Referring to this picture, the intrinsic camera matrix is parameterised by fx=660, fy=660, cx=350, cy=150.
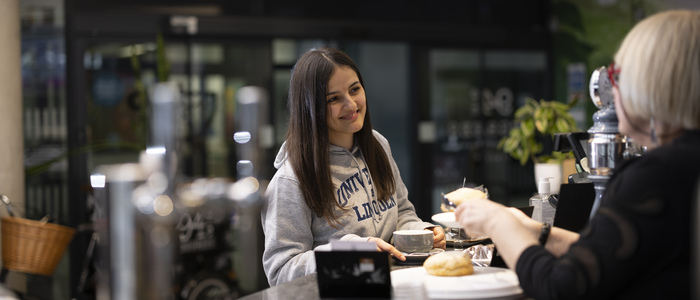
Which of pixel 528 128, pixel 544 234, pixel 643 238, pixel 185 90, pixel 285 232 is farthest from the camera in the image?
pixel 185 90

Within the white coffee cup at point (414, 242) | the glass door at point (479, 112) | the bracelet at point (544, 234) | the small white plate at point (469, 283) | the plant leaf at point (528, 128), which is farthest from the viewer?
the glass door at point (479, 112)

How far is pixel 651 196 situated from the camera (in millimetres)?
1047

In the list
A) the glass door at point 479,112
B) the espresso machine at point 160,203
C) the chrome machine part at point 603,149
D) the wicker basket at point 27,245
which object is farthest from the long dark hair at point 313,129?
the glass door at point 479,112

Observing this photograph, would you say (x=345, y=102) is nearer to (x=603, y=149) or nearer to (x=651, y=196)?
(x=603, y=149)

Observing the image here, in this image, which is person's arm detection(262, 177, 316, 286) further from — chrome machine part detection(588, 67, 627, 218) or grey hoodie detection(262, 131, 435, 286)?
chrome machine part detection(588, 67, 627, 218)

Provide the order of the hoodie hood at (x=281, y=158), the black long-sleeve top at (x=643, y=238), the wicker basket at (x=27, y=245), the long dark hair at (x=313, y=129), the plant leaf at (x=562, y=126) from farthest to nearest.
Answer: the plant leaf at (x=562, y=126), the wicker basket at (x=27, y=245), the hoodie hood at (x=281, y=158), the long dark hair at (x=313, y=129), the black long-sleeve top at (x=643, y=238)

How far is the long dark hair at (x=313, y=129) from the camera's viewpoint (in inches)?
75.2

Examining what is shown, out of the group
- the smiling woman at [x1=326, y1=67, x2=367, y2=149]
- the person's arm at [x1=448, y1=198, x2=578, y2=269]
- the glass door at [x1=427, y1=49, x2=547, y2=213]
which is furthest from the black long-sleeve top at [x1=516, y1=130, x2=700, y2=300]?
the glass door at [x1=427, y1=49, x2=547, y2=213]

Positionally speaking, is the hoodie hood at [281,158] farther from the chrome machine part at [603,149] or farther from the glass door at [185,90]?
the glass door at [185,90]

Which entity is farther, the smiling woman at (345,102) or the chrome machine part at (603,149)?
the smiling woman at (345,102)

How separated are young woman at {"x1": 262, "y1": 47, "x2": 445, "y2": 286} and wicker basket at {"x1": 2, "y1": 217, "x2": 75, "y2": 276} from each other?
1730 mm

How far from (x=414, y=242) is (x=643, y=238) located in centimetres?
73

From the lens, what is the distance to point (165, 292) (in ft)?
2.27

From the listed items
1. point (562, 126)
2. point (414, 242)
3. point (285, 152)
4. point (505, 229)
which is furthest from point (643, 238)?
point (562, 126)
